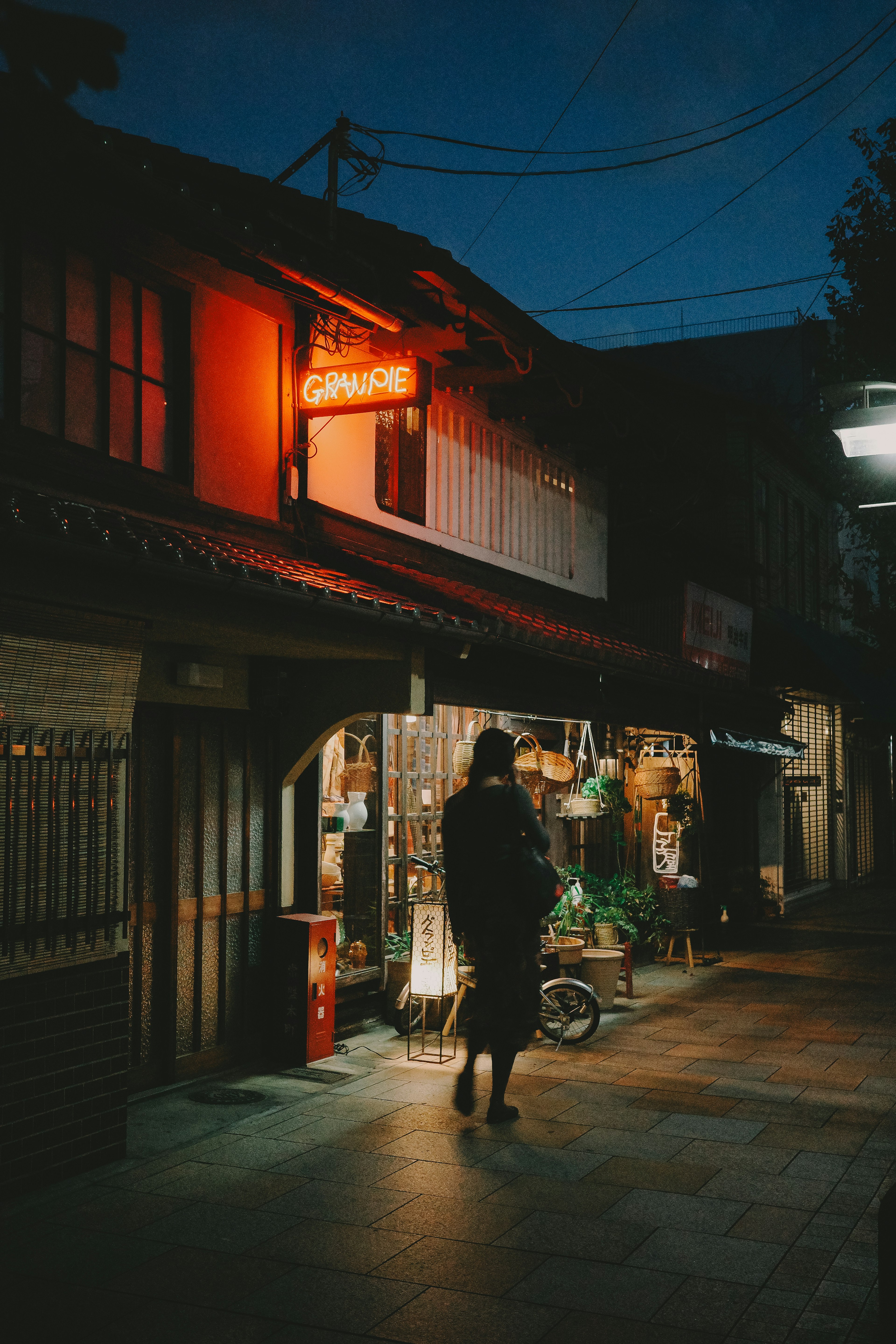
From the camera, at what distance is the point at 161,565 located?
19.8ft

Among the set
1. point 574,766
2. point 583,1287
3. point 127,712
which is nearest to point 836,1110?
point 583,1287

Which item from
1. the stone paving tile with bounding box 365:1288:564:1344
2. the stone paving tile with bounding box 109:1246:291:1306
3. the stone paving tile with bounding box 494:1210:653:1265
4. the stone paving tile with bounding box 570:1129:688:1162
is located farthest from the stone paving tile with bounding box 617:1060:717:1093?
the stone paving tile with bounding box 109:1246:291:1306

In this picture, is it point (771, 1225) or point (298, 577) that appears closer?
point (771, 1225)

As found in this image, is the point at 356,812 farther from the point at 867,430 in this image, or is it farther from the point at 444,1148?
the point at 867,430

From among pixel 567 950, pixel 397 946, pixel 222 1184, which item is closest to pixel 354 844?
pixel 397 946

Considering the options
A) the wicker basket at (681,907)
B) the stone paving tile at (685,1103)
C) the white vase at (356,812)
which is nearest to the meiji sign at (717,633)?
the wicker basket at (681,907)

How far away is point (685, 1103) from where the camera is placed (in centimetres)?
802

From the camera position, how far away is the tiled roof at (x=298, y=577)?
559 cm

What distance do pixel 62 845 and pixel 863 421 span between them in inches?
244

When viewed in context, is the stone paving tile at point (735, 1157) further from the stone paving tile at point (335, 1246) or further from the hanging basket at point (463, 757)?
the hanging basket at point (463, 757)

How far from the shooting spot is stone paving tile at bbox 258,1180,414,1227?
576cm

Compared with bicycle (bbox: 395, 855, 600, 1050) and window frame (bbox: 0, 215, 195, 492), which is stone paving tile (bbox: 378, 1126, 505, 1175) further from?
window frame (bbox: 0, 215, 195, 492)

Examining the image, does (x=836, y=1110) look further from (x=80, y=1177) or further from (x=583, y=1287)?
(x=80, y=1177)

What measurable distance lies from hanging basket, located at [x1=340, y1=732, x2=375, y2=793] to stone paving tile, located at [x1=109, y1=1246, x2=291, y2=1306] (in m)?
5.59
